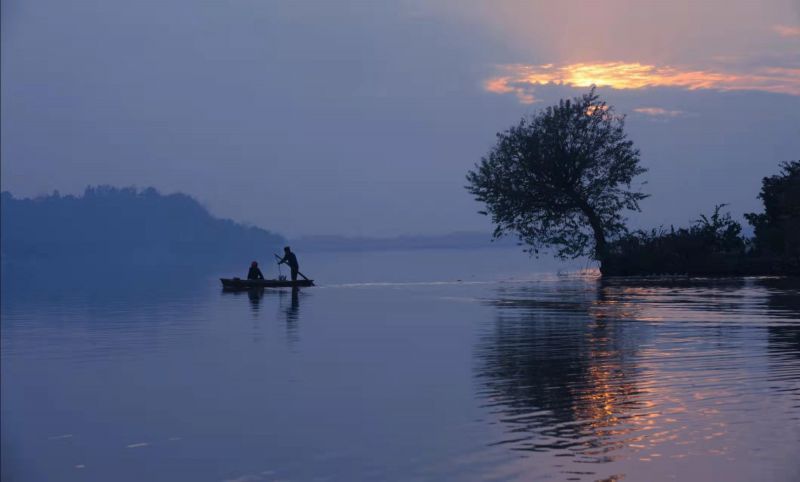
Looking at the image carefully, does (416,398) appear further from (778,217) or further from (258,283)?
(778,217)

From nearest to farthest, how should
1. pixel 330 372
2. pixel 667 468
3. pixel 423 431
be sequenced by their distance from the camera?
pixel 667 468, pixel 423 431, pixel 330 372

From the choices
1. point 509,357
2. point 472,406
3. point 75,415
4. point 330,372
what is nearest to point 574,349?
point 509,357

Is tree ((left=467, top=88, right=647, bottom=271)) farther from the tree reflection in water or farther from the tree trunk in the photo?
the tree reflection in water

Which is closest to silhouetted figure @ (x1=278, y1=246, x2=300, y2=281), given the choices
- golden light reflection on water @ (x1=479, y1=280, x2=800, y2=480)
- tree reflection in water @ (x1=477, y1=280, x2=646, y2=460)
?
tree reflection in water @ (x1=477, y1=280, x2=646, y2=460)

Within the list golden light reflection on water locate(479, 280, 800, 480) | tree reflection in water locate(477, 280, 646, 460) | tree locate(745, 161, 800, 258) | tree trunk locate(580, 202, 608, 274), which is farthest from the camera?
tree trunk locate(580, 202, 608, 274)

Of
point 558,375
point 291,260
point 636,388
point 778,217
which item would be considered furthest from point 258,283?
point 636,388

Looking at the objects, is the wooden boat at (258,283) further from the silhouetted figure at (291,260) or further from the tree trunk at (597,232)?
the tree trunk at (597,232)

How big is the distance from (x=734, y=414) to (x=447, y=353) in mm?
10110

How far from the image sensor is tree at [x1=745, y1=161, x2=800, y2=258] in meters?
50.7

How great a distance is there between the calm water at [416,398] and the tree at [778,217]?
18.0m

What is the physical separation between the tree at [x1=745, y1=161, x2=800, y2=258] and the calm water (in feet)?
59.0

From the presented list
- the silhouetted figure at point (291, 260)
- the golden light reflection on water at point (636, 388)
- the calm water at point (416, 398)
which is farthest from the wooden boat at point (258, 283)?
the golden light reflection on water at point (636, 388)

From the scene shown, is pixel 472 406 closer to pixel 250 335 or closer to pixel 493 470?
pixel 493 470

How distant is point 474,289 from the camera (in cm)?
5450
